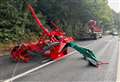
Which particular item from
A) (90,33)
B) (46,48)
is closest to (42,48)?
(46,48)

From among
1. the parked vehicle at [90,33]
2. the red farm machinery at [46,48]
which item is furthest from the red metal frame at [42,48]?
the parked vehicle at [90,33]

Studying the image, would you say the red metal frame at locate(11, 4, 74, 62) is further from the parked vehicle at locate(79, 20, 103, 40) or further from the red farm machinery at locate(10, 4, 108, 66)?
the parked vehicle at locate(79, 20, 103, 40)

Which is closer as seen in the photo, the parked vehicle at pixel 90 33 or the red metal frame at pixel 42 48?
the red metal frame at pixel 42 48

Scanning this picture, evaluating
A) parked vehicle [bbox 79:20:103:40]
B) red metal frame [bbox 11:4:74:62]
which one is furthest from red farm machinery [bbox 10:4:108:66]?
parked vehicle [bbox 79:20:103:40]

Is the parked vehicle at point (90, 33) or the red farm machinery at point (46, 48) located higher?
the red farm machinery at point (46, 48)

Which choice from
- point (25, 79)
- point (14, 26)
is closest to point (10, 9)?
point (14, 26)

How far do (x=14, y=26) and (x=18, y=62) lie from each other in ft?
41.5

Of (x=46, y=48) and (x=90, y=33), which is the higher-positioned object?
(x=46, y=48)

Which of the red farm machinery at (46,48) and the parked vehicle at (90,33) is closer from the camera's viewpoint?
the red farm machinery at (46,48)

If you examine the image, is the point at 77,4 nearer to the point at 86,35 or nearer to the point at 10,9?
the point at 86,35

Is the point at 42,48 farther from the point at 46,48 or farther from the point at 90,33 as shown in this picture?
the point at 90,33

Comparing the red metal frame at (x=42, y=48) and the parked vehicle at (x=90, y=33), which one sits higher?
the red metal frame at (x=42, y=48)

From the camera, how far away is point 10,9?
90.7ft

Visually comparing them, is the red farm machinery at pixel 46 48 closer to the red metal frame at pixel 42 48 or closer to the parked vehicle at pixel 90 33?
the red metal frame at pixel 42 48
